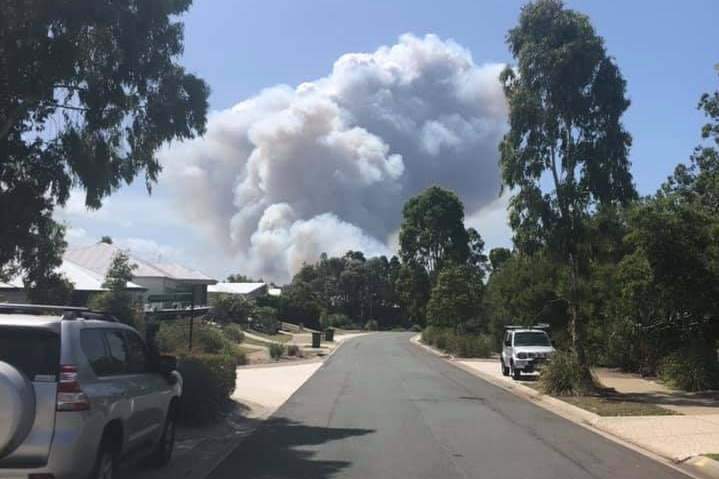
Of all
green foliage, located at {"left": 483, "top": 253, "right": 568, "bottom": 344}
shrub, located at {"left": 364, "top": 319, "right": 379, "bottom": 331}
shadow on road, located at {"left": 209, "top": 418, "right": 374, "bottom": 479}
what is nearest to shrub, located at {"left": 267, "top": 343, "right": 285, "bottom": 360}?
green foliage, located at {"left": 483, "top": 253, "right": 568, "bottom": 344}

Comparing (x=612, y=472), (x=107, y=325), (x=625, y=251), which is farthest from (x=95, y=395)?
(x=625, y=251)

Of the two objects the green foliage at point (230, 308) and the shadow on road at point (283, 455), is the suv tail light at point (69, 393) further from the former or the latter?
the green foliage at point (230, 308)

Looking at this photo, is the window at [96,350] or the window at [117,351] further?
the window at [117,351]

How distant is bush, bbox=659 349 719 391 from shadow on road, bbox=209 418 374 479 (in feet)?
39.0

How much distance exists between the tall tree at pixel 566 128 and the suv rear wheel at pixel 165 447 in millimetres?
14232

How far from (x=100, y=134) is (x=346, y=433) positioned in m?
7.58

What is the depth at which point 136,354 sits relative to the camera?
27.0 feet

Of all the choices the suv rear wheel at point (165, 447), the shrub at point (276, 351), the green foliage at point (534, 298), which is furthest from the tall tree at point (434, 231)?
the suv rear wheel at point (165, 447)

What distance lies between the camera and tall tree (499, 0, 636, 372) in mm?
20797

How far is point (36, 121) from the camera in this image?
1357cm

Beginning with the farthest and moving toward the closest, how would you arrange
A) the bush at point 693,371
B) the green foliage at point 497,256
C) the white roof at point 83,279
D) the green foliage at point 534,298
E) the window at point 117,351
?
the green foliage at point 497,256 < the green foliage at point 534,298 < the white roof at point 83,279 < the bush at point 693,371 < the window at point 117,351

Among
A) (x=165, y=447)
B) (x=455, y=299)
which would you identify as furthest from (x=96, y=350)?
(x=455, y=299)

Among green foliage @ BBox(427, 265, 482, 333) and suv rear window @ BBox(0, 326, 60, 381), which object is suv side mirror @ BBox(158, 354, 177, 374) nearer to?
suv rear window @ BBox(0, 326, 60, 381)

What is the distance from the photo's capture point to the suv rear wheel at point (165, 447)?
9.03 meters
